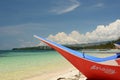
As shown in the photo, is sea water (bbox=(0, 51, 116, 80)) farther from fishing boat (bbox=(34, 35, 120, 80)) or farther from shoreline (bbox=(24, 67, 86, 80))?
fishing boat (bbox=(34, 35, 120, 80))

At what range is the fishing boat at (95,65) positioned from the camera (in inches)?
233

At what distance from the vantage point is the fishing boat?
19.4ft

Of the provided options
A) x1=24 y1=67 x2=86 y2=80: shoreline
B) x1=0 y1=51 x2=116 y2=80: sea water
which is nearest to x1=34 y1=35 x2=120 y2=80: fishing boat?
x1=24 y1=67 x2=86 y2=80: shoreline

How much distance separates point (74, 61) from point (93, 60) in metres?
0.45

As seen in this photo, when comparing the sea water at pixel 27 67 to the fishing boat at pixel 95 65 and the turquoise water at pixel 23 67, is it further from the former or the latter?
the fishing boat at pixel 95 65

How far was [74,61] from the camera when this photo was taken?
243 inches

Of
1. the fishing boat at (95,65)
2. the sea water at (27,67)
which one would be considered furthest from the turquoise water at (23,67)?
the fishing boat at (95,65)

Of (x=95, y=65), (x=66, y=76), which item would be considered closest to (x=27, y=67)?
(x=66, y=76)

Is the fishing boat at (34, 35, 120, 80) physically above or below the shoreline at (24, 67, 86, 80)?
above

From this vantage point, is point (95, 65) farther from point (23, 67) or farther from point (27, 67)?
point (23, 67)

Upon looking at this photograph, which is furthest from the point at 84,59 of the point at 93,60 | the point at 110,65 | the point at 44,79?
the point at 44,79

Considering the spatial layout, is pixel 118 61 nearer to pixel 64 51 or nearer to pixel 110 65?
pixel 110 65

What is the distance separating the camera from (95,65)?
6004mm

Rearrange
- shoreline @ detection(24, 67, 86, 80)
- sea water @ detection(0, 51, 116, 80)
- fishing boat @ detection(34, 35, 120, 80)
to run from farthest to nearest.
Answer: sea water @ detection(0, 51, 116, 80)
shoreline @ detection(24, 67, 86, 80)
fishing boat @ detection(34, 35, 120, 80)
